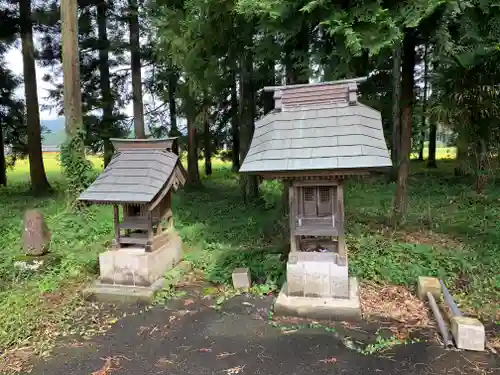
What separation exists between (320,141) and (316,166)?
531 millimetres

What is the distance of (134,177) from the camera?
666 centimetres

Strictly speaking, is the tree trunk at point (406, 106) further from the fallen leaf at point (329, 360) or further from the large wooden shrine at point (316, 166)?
the fallen leaf at point (329, 360)

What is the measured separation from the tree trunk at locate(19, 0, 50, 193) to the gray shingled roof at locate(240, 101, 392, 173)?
12345 mm

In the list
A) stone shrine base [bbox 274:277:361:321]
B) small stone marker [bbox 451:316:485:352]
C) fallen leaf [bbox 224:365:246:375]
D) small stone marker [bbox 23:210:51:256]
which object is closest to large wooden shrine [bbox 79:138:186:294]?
small stone marker [bbox 23:210:51:256]

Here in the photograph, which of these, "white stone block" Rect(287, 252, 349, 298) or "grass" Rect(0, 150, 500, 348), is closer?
"white stone block" Rect(287, 252, 349, 298)

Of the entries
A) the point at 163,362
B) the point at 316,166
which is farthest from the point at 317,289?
the point at 163,362

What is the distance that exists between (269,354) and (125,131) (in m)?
12.7

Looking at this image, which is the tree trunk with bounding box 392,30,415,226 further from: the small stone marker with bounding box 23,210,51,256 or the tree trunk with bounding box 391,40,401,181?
the small stone marker with bounding box 23,210,51,256

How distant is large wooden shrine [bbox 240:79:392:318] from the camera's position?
5277mm

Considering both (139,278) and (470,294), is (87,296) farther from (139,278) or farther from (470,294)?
(470,294)

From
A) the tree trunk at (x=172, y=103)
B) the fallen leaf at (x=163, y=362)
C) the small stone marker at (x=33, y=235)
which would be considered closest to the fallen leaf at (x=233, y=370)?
the fallen leaf at (x=163, y=362)

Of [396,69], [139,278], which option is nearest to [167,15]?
[139,278]

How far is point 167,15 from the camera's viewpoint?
8.41m

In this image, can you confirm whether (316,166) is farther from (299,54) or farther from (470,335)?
(299,54)
